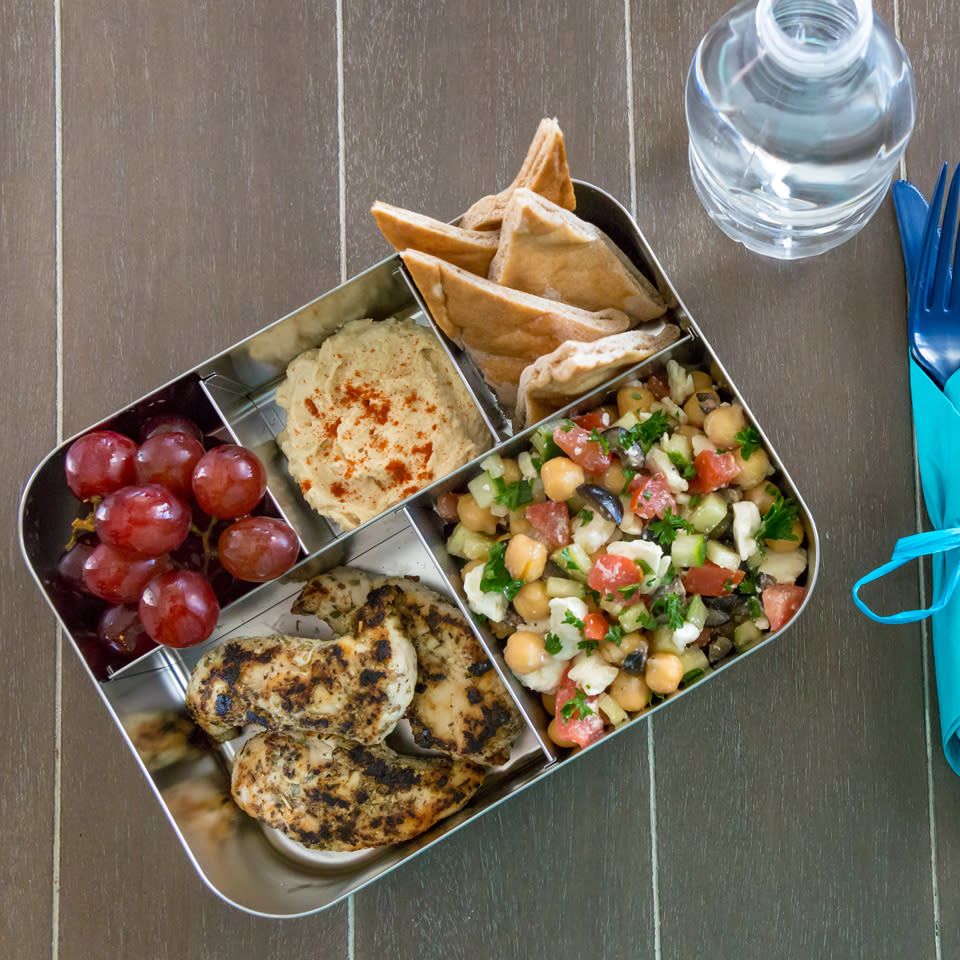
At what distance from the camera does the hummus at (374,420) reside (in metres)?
1.61

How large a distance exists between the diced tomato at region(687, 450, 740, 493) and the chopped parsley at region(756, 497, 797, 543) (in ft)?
0.26

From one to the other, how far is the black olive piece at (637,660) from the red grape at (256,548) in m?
0.56

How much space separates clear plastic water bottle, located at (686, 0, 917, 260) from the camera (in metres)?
1.43

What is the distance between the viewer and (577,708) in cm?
145

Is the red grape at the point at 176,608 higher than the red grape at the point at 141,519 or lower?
lower

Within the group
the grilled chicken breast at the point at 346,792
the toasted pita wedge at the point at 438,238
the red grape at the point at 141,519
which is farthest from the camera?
the grilled chicken breast at the point at 346,792

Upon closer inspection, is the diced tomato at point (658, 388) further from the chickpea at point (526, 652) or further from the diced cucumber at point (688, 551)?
the chickpea at point (526, 652)

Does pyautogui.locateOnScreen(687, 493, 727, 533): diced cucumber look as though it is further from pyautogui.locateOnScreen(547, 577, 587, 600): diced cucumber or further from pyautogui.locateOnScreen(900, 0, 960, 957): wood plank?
pyautogui.locateOnScreen(900, 0, 960, 957): wood plank

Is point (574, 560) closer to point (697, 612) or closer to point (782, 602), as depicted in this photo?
point (697, 612)

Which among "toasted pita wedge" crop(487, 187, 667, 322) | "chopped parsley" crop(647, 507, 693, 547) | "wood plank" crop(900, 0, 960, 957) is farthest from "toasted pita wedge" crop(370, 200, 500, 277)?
"wood plank" crop(900, 0, 960, 957)

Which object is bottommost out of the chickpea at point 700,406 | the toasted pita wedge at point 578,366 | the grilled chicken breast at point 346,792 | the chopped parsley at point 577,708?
the grilled chicken breast at point 346,792

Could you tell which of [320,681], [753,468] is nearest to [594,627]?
[753,468]

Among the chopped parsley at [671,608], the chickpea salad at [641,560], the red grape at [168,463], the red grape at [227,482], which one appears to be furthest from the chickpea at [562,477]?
the red grape at [168,463]

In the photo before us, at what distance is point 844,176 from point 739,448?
51cm
